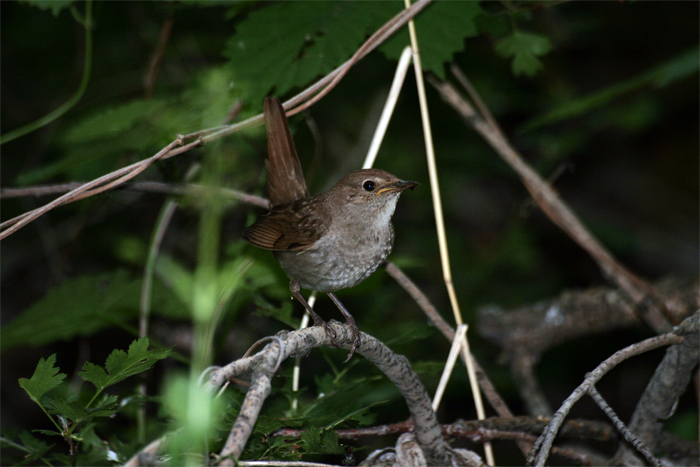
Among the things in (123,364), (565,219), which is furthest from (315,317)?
(565,219)

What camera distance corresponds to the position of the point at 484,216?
22.7 ft

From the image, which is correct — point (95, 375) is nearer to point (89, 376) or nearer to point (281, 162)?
point (89, 376)

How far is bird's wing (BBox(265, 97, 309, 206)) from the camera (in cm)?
263

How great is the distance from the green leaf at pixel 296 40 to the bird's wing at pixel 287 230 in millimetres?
569

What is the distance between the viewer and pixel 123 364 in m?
1.67

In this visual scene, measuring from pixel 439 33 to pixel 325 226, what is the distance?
1085mm

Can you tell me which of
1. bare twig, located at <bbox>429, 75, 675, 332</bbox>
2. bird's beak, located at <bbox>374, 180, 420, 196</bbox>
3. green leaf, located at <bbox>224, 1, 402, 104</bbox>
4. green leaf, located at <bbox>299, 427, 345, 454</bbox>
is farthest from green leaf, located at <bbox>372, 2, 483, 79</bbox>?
green leaf, located at <bbox>299, 427, 345, 454</bbox>

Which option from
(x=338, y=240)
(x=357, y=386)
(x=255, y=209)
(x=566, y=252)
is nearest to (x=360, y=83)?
(x=255, y=209)

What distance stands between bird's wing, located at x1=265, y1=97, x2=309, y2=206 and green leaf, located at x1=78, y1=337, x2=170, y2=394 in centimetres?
128

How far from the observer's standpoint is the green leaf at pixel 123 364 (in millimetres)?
1647

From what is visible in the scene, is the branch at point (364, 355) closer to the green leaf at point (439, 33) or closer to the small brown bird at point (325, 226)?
the small brown bird at point (325, 226)

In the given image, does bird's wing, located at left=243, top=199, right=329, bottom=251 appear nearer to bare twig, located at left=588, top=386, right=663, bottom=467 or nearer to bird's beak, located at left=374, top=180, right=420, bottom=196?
bird's beak, located at left=374, top=180, right=420, bottom=196

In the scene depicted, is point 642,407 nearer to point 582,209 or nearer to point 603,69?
point 582,209

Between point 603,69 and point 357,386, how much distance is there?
5.64 meters
